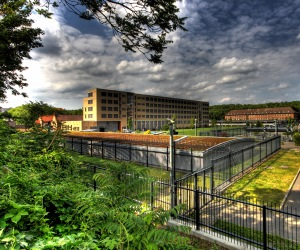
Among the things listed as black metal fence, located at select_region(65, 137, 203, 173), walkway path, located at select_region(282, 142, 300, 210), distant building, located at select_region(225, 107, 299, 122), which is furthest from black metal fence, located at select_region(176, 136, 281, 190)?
distant building, located at select_region(225, 107, 299, 122)

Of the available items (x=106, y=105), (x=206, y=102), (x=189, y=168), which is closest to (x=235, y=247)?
(x=189, y=168)

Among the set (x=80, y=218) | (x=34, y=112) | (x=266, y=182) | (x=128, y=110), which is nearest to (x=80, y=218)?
(x=80, y=218)

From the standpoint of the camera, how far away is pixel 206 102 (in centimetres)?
13888

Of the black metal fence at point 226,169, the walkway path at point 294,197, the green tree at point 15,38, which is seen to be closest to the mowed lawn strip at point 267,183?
the walkway path at point 294,197

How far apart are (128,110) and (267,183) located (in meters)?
77.5

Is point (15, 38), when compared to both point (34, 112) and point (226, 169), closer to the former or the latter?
point (34, 112)

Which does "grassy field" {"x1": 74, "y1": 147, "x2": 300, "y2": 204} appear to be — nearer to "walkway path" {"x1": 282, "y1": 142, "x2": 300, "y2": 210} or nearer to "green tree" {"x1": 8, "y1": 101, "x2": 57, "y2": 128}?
"walkway path" {"x1": 282, "y1": 142, "x2": 300, "y2": 210}

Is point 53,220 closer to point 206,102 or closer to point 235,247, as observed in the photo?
point 235,247

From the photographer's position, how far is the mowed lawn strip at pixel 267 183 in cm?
1094

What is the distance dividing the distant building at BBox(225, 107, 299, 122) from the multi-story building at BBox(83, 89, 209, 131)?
40.7 meters

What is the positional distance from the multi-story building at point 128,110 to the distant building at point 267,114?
40.7 m

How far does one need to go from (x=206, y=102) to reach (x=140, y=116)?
208 feet

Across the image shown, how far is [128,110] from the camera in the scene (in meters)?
88.2

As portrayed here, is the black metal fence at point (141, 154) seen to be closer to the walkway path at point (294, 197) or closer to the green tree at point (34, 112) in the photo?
the green tree at point (34, 112)
